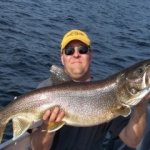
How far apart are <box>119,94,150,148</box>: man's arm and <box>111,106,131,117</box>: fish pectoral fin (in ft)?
0.59

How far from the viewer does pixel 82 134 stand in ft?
17.2

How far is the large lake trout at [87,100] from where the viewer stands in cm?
462

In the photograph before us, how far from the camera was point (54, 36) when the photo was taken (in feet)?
57.2

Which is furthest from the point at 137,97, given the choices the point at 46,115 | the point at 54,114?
the point at 46,115

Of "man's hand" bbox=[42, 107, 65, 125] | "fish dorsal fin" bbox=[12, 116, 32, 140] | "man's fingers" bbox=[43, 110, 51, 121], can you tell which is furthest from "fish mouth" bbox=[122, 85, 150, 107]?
"fish dorsal fin" bbox=[12, 116, 32, 140]

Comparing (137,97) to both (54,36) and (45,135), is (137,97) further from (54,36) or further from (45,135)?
(54,36)

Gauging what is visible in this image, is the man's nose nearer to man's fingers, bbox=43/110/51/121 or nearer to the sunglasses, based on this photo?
the sunglasses

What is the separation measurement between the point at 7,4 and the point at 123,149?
1647 centimetres

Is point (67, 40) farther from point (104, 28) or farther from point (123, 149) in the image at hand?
point (104, 28)

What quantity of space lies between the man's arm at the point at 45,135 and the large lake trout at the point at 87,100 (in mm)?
67

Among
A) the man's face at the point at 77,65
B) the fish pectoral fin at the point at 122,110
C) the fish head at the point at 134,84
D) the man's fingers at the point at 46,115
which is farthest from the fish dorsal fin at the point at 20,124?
the fish head at the point at 134,84

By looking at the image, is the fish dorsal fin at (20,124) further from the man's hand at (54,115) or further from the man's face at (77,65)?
the man's face at (77,65)

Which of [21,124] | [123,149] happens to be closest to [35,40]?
[123,149]

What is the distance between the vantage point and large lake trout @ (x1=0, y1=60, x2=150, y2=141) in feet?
15.2
